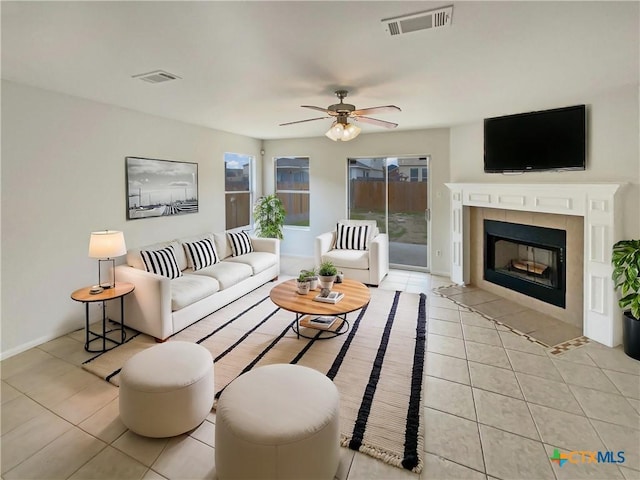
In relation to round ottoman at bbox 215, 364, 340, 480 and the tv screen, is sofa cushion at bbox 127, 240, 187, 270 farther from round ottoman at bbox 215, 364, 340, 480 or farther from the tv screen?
the tv screen

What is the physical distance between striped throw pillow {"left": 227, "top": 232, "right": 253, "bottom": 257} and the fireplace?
145 inches

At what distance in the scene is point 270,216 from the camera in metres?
6.41

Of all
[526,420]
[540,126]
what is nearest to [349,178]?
[540,126]

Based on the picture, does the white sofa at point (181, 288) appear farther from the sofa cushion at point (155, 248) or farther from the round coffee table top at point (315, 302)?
the round coffee table top at point (315, 302)

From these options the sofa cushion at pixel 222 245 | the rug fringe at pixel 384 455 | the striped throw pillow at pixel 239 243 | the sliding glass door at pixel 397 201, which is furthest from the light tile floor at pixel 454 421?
the sliding glass door at pixel 397 201

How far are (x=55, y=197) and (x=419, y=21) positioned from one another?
12.0 feet

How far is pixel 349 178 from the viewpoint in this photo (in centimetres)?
647

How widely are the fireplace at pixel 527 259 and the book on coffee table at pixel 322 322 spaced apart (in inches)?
102

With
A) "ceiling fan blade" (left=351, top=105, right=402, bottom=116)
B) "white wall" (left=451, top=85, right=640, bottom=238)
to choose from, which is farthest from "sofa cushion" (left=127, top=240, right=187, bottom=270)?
"white wall" (left=451, top=85, right=640, bottom=238)

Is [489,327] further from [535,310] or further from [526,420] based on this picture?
[526,420]

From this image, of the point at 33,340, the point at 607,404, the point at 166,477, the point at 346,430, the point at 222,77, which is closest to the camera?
the point at 166,477

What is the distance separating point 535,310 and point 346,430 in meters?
3.25

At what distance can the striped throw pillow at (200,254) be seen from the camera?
14.7 feet

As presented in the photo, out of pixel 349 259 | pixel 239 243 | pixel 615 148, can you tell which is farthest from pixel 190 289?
pixel 615 148
